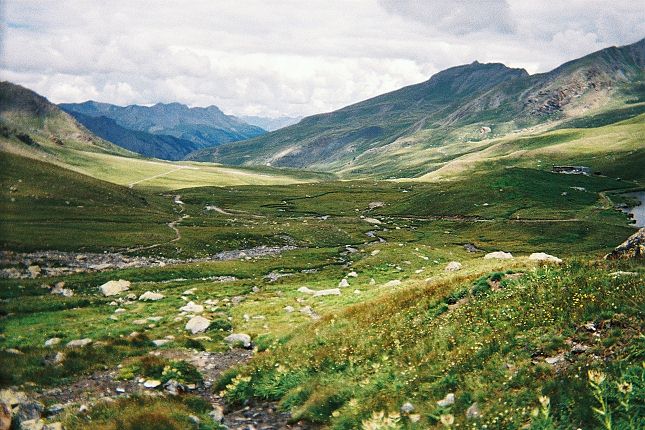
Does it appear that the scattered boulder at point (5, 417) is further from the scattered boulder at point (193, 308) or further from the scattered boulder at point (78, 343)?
the scattered boulder at point (193, 308)

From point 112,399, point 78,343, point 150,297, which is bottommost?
point 150,297

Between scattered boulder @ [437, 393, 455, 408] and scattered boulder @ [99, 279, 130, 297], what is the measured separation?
149ft

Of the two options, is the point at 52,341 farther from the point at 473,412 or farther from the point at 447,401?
the point at 473,412

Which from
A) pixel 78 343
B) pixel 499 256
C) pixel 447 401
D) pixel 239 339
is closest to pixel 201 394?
pixel 239 339

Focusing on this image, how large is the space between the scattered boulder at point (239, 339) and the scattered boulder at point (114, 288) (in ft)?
91.1

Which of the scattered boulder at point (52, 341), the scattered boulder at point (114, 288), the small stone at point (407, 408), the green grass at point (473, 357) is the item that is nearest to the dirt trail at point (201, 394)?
the green grass at point (473, 357)

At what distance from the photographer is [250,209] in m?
185

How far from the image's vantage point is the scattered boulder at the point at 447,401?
12.0 metres

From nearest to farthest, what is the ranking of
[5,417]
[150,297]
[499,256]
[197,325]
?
1. [5,417]
2. [197,325]
3. [150,297]
4. [499,256]

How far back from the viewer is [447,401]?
40.0 feet

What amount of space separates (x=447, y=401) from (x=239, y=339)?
17255 millimetres

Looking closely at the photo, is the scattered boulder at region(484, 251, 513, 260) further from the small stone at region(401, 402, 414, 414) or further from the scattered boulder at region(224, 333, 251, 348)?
the small stone at region(401, 402, 414, 414)

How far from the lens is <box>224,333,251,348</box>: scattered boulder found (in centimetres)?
2646

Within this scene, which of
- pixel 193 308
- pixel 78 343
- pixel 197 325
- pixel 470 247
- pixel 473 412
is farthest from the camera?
pixel 470 247
